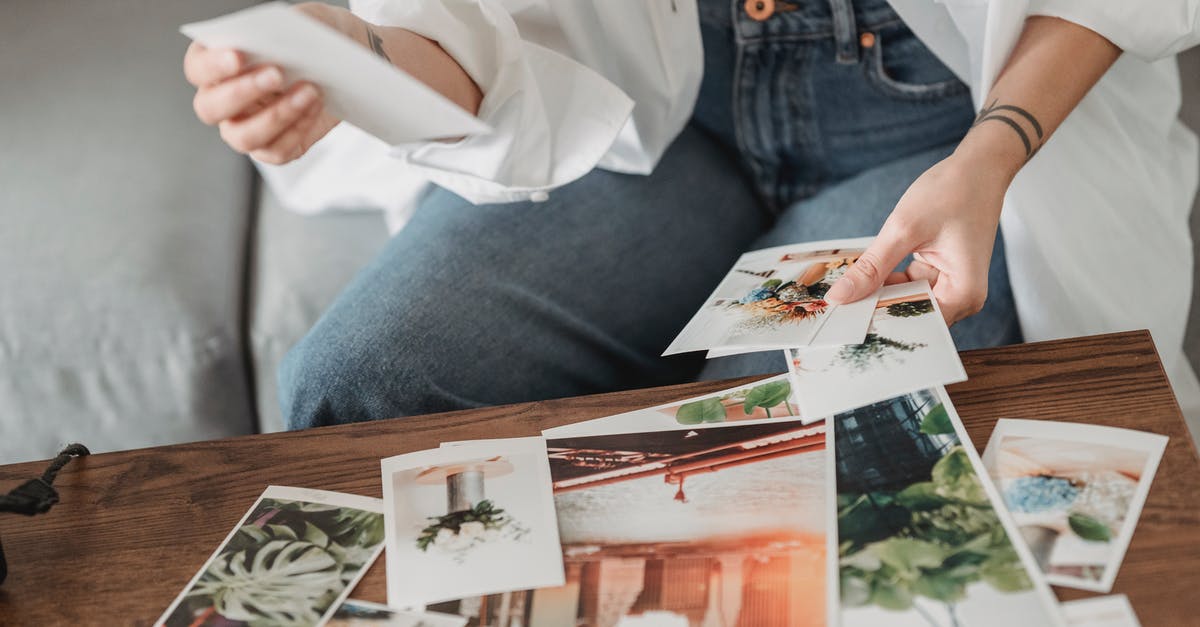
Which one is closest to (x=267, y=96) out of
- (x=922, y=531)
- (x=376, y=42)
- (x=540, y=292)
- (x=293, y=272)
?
(x=376, y=42)

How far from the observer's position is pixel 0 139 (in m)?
1.22

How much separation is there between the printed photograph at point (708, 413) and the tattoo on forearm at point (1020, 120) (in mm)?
291

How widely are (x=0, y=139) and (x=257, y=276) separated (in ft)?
1.41

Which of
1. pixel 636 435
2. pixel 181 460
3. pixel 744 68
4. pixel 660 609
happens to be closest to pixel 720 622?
pixel 660 609

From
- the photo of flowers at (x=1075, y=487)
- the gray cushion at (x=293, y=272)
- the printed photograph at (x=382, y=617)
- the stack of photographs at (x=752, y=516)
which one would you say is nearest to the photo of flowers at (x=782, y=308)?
the stack of photographs at (x=752, y=516)

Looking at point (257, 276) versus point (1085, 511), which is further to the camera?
point (257, 276)

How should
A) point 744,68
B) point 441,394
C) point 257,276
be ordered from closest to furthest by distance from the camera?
1. point 441,394
2. point 744,68
3. point 257,276

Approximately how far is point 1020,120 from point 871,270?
8.3 inches

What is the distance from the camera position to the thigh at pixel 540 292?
800 millimetres

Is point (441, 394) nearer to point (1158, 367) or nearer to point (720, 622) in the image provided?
point (720, 622)

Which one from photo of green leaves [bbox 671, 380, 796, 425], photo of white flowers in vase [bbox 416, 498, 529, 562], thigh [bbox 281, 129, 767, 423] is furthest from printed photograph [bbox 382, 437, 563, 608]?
thigh [bbox 281, 129, 767, 423]

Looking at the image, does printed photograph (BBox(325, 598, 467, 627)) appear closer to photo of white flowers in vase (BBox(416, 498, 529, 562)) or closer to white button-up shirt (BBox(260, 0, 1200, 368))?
photo of white flowers in vase (BBox(416, 498, 529, 562))

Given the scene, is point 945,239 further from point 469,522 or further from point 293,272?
point 293,272

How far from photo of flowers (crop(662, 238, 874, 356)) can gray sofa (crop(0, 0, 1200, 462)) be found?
0.60m
